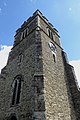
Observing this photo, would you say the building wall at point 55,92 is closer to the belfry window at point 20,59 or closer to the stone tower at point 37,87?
the stone tower at point 37,87

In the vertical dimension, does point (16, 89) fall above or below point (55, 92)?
above

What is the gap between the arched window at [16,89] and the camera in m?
10.7

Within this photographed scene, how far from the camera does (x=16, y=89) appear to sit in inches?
448

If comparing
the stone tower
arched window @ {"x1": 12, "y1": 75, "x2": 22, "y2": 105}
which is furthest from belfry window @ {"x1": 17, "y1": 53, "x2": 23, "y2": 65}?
arched window @ {"x1": 12, "y1": 75, "x2": 22, "y2": 105}

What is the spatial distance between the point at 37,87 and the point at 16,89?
3226mm

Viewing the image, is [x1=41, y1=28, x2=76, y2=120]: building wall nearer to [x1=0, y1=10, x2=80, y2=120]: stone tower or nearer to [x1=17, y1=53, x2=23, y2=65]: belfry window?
[x1=0, y1=10, x2=80, y2=120]: stone tower

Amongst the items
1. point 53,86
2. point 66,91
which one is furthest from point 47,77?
point 66,91

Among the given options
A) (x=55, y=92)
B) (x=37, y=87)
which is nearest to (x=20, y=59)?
(x=55, y=92)

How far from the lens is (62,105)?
401 inches

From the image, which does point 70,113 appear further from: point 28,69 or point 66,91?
point 28,69

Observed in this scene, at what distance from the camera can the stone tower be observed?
28.5 ft

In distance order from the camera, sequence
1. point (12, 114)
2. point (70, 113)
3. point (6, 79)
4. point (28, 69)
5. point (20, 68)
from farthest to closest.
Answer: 1. point (6, 79)
2. point (20, 68)
3. point (28, 69)
4. point (70, 113)
5. point (12, 114)

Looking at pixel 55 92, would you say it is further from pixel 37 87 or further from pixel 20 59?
pixel 20 59

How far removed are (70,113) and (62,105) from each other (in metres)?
1.07
